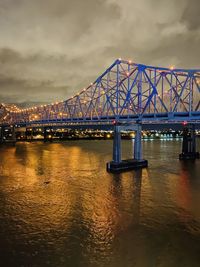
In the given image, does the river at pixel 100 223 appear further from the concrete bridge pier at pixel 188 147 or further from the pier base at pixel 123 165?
the concrete bridge pier at pixel 188 147

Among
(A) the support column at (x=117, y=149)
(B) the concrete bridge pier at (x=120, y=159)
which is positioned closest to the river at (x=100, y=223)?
(B) the concrete bridge pier at (x=120, y=159)

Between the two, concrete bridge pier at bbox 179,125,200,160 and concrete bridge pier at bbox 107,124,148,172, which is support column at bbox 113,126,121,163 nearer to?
concrete bridge pier at bbox 107,124,148,172

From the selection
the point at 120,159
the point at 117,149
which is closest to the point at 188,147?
the point at 120,159

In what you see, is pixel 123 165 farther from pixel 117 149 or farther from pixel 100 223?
pixel 100 223

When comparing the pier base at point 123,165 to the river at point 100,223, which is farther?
the pier base at point 123,165

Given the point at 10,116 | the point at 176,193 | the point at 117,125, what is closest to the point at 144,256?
the point at 176,193

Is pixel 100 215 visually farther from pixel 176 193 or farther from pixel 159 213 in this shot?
pixel 176 193

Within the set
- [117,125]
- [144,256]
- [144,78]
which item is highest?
[144,78]

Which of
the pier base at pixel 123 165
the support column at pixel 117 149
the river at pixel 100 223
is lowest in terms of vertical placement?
the river at pixel 100 223
